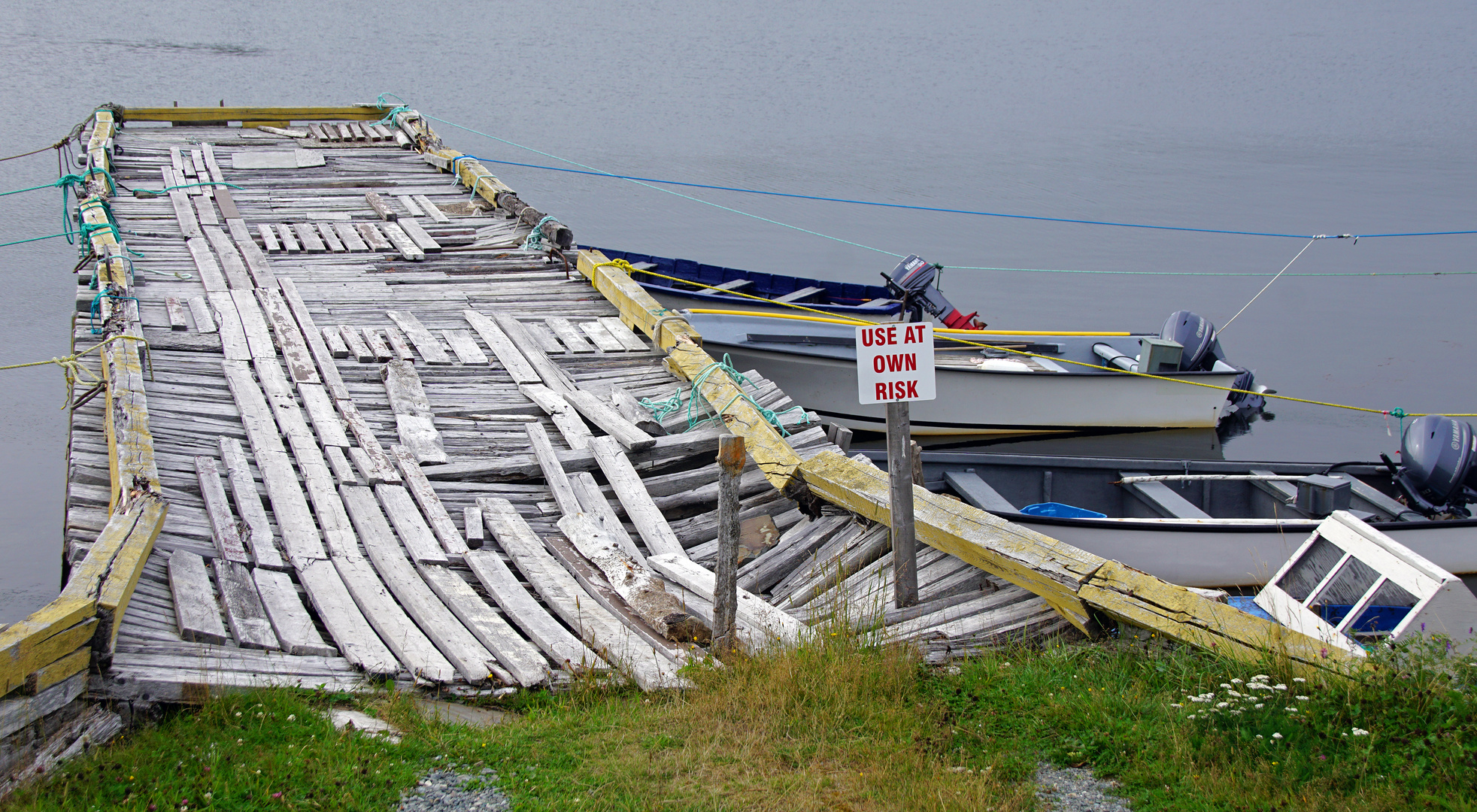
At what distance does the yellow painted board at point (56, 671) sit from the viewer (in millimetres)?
3824

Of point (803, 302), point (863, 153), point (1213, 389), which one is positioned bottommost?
point (1213, 389)

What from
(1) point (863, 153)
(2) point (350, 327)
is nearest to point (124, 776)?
(2) point (350, 327)

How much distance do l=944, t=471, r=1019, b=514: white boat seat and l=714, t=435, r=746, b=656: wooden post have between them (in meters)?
5.09

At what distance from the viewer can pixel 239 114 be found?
16.7 metres

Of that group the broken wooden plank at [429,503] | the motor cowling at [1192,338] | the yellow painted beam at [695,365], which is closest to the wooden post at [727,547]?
the yellow painted beam at [695,365]

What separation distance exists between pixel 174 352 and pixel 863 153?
25.2 meters

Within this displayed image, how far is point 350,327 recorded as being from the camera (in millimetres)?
9086

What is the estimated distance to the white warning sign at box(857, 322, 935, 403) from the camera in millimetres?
5152

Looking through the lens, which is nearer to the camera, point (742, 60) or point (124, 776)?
point (124, 776)

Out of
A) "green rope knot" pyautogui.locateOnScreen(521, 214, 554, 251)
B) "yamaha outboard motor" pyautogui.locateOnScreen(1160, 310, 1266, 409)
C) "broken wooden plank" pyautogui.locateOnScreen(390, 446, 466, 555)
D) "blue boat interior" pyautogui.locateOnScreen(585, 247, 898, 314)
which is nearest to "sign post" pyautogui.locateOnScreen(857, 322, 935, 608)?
"broken wooden plank" pyautogui.locateOnScreen(390, 446, 466, 555)

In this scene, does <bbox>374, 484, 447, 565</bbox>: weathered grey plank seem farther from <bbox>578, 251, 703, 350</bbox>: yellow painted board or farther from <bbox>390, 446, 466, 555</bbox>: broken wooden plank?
<bbox>578, 251, 703, 350</bbox>: yellow painted board

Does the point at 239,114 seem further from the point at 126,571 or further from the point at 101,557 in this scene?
the point at 126,571

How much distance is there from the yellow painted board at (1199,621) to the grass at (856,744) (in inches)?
4.7

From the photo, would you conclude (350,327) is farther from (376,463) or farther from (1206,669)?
(1206,669)
